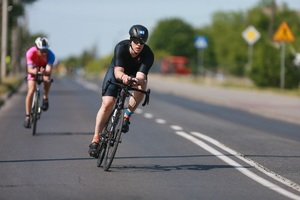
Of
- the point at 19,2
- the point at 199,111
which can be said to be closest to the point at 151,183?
the point at 199,111

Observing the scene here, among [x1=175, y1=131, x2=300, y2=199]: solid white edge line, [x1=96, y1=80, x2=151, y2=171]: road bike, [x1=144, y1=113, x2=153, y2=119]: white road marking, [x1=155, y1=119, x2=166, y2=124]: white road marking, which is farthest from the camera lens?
[x1=144, y1=113, x2=153, y2=119]: white road marking

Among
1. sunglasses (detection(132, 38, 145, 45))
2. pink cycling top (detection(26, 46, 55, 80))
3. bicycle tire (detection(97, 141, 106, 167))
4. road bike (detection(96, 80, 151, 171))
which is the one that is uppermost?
sunglasses (detection(132, 38, 145, 45))

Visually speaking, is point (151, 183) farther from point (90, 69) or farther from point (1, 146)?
point (90, 69)

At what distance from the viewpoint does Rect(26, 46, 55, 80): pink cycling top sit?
51.0 ft

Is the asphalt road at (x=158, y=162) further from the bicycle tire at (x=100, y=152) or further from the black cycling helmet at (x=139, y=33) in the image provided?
the black cycling helmet at (x=139, y=33)

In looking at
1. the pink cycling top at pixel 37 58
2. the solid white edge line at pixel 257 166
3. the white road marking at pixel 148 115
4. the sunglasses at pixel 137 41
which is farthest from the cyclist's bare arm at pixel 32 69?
the white road marking at pixel 148 115

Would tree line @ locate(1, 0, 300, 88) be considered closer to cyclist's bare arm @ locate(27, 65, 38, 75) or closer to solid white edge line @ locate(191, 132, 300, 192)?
cyclist's bare arm @ locate(27, 65, 38, 75)

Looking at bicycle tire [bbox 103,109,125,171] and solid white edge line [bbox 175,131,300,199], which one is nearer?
solid white edge line [bbox 175,131,300,199]

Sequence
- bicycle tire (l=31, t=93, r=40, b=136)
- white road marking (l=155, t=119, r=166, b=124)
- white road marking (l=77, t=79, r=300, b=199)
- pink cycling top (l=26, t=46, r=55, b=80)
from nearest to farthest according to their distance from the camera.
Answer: white road marking (l=77, t=79, r=300, b=199)
bicycle tire (l=31, t=93, r=40, b=136)
pink cycling top (l=26, t=46, r=55, b=80)
white road marking (l=155, t=119, r=166, b=124)

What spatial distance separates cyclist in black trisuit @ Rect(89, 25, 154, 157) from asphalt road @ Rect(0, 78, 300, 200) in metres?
0.65

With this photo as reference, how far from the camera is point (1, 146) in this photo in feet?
43.5

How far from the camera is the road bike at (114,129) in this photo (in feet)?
33.2

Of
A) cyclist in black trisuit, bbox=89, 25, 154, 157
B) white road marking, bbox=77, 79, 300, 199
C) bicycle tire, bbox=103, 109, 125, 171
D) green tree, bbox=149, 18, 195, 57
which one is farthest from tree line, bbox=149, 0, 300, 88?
bicycle tire, bbox=103, 109, 125, 171

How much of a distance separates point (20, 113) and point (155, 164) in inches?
477
